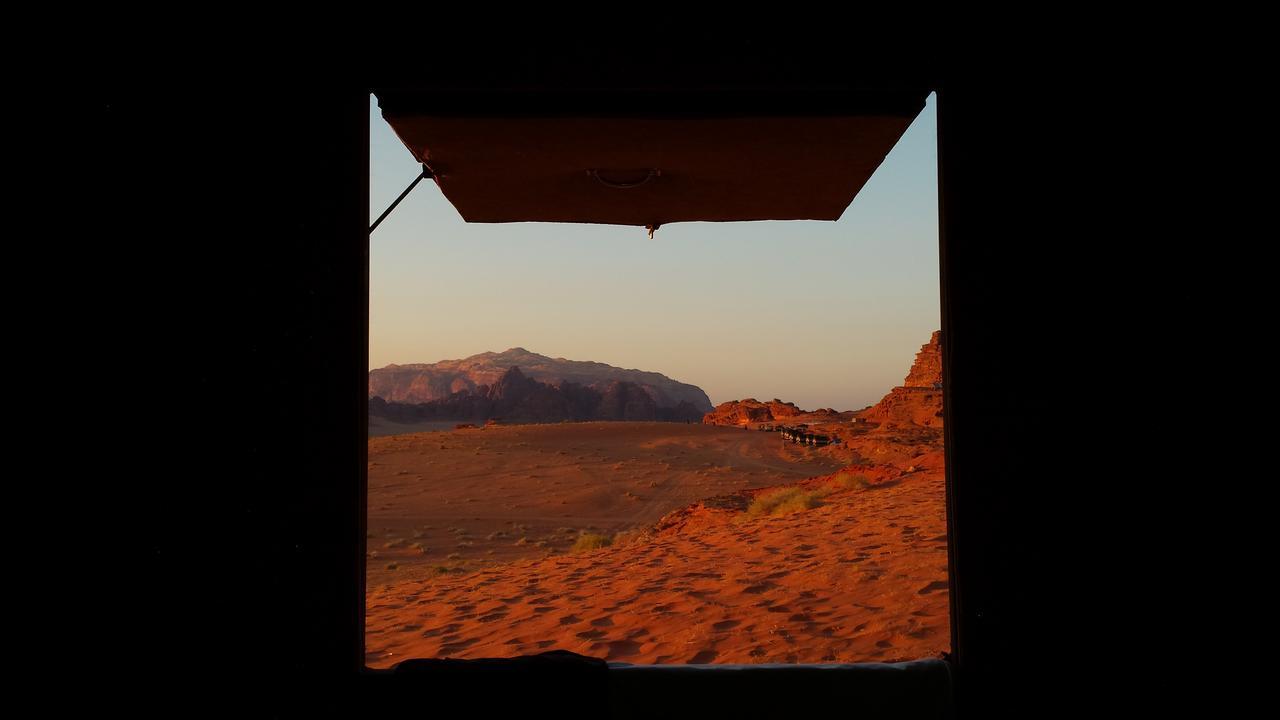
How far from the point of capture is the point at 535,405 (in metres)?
79.4

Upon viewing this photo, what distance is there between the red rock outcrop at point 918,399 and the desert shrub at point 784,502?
1823cm

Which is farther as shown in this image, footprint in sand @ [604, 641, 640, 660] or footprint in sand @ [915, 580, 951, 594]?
footprint in sand @ [915, 580, 951, 594]

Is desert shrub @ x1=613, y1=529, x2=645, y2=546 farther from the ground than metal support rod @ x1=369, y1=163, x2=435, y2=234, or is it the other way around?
metal support rod @ x1=369, y1=163, x2=435, y2=234

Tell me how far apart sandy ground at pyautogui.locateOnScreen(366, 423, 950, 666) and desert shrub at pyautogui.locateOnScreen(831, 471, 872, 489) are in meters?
0.32

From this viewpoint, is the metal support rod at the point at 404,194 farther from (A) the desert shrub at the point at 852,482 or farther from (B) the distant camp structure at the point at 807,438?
(B) the distant camp structure at the point at 807,438

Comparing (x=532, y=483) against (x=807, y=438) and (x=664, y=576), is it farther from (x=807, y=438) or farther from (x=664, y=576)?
(x=807, y=438)

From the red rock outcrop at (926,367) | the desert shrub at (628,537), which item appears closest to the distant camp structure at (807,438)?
the red rock outcrop at (926,367)

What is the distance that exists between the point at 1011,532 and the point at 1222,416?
1.68 ft

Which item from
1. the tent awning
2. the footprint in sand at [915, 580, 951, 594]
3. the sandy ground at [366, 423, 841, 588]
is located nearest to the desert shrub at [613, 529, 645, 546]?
the sandy ground at [366, 423, 841, 588]

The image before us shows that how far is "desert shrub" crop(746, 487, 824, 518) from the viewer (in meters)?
12.2

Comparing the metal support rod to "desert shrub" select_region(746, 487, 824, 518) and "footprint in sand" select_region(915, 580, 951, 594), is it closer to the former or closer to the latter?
"footprint in sand" select_region(915, 580, 951, 594)

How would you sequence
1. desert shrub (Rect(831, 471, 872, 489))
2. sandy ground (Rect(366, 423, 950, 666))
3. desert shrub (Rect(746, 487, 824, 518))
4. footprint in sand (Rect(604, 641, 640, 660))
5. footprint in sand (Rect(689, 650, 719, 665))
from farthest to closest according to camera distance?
desert shrub (Rect(831, 471, 872, 489)) < desert shrub (Rect(746, 487, 824, 518)) < sandy ground (Rect(366, 423, 950, 666)) < footprint in sand (Rect(604, 641, 640, 660)) < footprint in sand (Rect(689, 650, 719, 665))

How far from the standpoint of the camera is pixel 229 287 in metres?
1.65

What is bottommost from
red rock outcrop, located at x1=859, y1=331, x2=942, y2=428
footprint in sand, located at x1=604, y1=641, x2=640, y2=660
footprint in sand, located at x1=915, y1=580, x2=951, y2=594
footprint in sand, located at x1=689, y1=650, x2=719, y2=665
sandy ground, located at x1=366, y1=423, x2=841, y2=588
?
sandy ground, located at x1=366, y1=423, x2=841, y2=588
